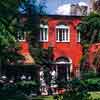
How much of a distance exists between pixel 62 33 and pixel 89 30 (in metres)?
3.08

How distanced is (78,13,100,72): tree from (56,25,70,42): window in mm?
1565

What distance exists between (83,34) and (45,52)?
458 centimetres

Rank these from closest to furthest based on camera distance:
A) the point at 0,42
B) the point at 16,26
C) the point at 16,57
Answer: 1. the point at 0,42
2. the point at 16,26
3. the point at 16,57

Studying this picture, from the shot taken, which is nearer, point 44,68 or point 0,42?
point 0,42

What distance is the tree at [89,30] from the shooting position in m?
49.0

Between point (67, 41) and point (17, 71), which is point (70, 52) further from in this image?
point (17, 71)

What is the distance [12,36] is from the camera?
18.6 m

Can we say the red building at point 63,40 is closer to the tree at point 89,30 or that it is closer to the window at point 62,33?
the window at point 62,33

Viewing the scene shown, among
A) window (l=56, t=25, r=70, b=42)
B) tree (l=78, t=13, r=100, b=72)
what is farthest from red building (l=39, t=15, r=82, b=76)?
tree (l=78, t=13, r=100, b=72)

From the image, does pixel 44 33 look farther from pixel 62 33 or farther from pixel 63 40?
pixel 63 40

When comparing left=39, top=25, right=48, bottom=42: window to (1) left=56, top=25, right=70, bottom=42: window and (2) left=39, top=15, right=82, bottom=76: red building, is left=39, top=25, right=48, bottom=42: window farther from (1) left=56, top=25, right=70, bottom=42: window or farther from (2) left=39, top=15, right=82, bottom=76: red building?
(1) left=56, top=25, right=70, bottom=42: window

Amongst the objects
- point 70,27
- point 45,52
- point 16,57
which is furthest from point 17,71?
point 16,57

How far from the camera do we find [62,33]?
5097 centimetres

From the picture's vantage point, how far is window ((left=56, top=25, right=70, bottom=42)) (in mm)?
50938
